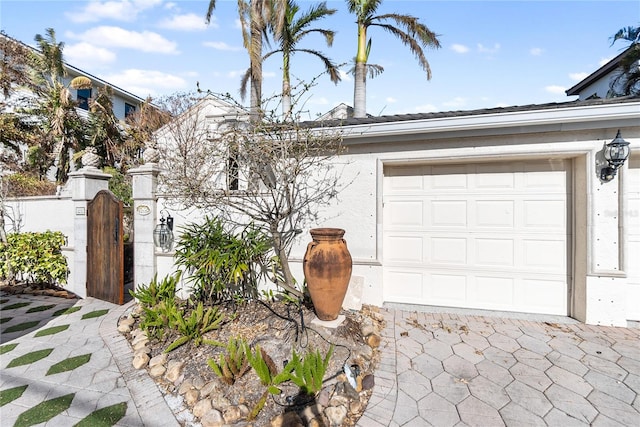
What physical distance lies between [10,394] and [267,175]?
11.6 feet

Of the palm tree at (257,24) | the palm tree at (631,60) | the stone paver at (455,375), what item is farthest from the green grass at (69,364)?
the palm tree at (631,60)

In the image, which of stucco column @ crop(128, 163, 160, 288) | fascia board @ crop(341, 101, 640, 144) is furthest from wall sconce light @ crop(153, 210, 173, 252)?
fascia board @ crop(341, 101, 640, 144)

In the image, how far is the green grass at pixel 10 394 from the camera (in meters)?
2.56

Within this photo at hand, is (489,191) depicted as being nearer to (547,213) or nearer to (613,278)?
(547,213)

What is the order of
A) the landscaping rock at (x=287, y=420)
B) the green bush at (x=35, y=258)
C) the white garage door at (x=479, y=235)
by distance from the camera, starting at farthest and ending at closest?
the green bush at (x=35, y=258) < the white garage door at (x=479, y=235) < the landscaping rock at (x=287, y=420)

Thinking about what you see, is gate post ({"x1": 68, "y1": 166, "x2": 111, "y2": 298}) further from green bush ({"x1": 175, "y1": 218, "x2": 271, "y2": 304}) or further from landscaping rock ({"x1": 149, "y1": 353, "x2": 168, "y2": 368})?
landscaping rock ({"x1": 149, "y1": 353, "x2": 168, "y2": 368})

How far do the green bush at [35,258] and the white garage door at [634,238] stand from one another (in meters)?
9.62

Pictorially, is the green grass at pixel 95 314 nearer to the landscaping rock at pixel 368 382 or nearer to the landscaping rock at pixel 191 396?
the landscaping rock at pixel 191 396

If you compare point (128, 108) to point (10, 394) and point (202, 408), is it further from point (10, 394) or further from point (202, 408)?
point (202, 408)

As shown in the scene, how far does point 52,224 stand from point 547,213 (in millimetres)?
9431

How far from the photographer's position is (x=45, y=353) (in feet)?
11.0

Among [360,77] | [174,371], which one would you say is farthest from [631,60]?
[174,371]

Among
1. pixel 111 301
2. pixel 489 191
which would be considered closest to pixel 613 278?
pixel 489 191

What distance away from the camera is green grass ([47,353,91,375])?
3008 mm
